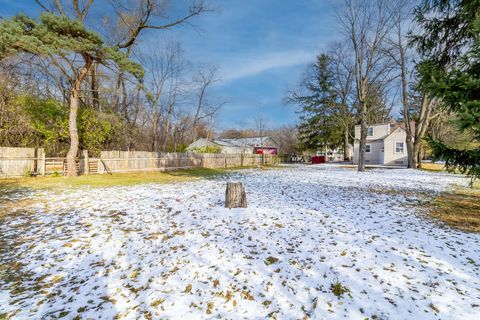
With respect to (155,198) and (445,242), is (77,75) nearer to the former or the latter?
(155,198)

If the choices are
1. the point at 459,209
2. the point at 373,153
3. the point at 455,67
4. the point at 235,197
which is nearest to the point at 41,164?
the point at 235,197

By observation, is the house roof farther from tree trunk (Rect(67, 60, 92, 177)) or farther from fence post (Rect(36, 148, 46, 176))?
fence post (Rect(36, 148, 46, 176))

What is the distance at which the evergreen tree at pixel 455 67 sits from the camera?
14.6 ft

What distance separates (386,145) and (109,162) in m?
28.0

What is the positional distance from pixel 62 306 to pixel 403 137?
31758mm

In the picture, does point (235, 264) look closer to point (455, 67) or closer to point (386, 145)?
point (455, 67)

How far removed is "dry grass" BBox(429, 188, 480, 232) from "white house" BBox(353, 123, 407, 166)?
19.1m

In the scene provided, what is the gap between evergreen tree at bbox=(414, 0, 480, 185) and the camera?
4438 millimetres

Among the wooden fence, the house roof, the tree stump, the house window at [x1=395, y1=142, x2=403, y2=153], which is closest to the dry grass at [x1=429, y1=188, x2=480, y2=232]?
the tree stump

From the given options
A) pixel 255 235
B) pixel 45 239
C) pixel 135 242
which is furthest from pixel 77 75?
pixel 255 235

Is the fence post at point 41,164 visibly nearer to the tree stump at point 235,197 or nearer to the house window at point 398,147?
the tree stump at point 235,197

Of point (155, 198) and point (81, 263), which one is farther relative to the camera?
point (155, 198)

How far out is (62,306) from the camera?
2.61 m

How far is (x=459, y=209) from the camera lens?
6.25 m
